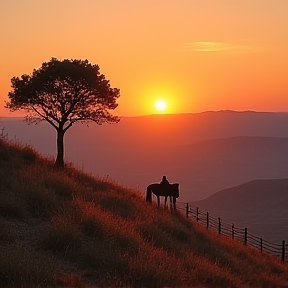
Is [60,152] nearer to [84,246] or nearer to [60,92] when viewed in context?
[60,92]

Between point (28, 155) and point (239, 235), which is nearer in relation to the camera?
point (28, 155)

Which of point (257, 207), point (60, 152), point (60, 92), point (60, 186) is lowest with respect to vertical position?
point (257, 207)

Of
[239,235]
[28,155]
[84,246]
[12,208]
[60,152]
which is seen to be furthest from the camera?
[239,235]

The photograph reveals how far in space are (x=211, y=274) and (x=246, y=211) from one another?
4107 inches

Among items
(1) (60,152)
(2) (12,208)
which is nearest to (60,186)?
(2) (12,208)

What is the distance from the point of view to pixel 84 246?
10219 mm

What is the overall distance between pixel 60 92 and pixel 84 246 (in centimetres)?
1776

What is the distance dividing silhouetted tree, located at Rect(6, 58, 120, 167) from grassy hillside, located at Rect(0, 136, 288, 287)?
32.8ft

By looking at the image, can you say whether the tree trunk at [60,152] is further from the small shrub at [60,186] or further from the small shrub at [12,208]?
the small shrub at [12,208]

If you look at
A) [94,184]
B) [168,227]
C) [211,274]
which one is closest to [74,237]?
[211,274]

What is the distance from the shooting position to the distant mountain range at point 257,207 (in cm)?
8188

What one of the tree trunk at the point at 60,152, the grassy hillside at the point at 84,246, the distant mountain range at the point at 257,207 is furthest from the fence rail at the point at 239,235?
the distant mountain range at the point at 257,207

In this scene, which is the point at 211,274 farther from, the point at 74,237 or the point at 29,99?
the point at 29,99

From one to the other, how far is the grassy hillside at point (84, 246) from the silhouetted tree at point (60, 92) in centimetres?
998
